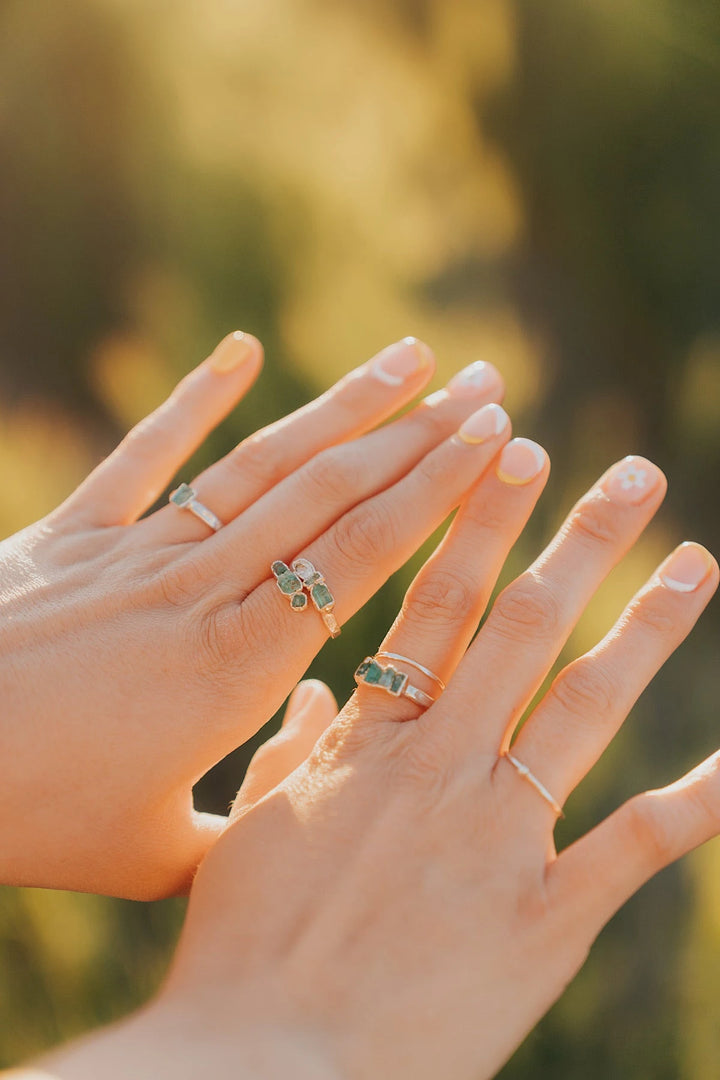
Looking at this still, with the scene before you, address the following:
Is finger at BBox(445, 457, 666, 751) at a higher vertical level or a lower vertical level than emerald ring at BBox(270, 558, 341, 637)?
higher

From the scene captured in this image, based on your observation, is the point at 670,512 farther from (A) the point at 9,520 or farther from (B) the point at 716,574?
(A) the point at 9,520

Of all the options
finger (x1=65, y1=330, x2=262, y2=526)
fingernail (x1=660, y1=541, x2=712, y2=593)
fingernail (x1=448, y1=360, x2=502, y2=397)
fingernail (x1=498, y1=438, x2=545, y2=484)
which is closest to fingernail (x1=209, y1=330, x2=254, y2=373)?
finger (x1=65, y1=330, x2=262, y2=526)

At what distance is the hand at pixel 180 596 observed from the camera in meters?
0.97

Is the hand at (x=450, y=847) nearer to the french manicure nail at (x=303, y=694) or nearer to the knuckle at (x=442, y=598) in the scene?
the knuckle at (x=442, y=598)

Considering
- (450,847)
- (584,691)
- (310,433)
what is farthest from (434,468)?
(450,847)

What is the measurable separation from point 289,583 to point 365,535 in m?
0.11

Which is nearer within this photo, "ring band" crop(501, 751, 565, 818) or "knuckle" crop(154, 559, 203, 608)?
"ring band" crop(501, 751, 565, 818)

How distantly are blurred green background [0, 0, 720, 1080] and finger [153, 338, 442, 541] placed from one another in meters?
0.22

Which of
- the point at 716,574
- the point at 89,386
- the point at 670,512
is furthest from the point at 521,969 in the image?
the point at 89,386


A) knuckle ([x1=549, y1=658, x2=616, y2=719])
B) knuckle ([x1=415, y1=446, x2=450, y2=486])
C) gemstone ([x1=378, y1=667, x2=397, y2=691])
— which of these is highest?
knuckle ([x1=415, y1=446, x2=450, y2=486])

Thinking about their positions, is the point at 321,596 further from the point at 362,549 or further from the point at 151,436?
the point at 151,436

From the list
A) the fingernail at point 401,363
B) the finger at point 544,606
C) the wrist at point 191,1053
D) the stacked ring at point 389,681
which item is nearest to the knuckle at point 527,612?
the finger at point 544,606

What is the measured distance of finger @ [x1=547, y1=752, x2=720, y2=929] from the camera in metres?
0.86

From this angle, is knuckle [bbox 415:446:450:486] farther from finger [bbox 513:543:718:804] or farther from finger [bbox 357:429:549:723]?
finger [bbox 513:543:718:804]
